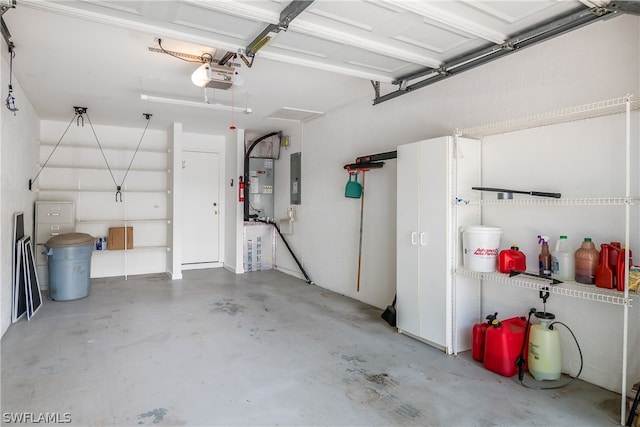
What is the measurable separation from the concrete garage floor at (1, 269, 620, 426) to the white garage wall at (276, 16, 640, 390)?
569mm

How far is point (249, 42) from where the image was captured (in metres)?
2.73

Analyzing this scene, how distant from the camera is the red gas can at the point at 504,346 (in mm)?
2770

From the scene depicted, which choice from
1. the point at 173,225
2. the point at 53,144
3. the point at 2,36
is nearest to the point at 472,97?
the point at 2,36

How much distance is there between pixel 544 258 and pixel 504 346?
0.73 m

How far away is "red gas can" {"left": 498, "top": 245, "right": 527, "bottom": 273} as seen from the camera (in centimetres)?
289

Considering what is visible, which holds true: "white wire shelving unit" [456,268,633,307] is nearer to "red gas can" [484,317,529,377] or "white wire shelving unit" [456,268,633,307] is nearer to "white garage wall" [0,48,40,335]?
"red gas can" [484,317,529,377]

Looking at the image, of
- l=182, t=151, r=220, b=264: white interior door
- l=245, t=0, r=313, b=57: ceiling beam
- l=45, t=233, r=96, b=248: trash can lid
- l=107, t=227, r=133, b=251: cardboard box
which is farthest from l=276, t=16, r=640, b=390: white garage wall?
l=45, t=233, r=96, b=248: trash can lid

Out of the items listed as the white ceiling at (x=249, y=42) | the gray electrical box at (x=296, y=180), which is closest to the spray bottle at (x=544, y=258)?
the white ceiling at (x=249, y=42)

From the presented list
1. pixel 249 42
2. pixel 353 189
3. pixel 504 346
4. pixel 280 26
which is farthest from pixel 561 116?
pixel 353 189

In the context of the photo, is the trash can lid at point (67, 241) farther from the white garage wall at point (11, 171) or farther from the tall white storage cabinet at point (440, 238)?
the tall white storage cabinet at point (440, 238)

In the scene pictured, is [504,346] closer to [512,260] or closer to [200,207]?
[512,260]

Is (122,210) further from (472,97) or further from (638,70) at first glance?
(638,70)

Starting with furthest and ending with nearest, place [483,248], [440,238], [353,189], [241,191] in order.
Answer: [241,191] → [353,189] → [440,238] → [483,248]

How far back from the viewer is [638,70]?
7.69ft
